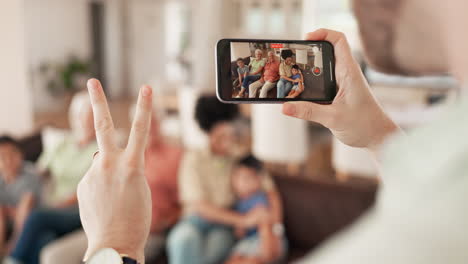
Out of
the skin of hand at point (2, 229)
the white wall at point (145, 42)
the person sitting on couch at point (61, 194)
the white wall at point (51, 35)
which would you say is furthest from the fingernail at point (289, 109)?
the white wall at point (145, 42)

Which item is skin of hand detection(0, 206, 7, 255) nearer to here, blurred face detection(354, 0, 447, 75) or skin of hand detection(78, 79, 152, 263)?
skin of hand detection(78, 79, 152, 263)

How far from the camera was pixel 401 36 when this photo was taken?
1.59 ft

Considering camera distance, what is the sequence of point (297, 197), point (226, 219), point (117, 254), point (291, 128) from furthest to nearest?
point (291, 128) → point (297, 197) → point (226, 219) → point (117, 254)

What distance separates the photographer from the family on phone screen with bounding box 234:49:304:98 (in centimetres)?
58

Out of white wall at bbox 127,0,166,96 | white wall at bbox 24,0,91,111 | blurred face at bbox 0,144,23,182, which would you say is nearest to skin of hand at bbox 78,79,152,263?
blurred face at bbox 0,144,23,182

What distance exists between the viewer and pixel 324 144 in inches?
158

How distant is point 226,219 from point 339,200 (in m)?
0.51

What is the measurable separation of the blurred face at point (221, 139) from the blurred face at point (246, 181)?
0.13 metres

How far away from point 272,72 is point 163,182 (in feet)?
5.71

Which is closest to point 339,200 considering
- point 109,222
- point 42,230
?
point 42,230

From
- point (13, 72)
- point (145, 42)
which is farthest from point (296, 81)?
point (145, 42)

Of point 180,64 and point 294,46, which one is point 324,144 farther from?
point 180,64

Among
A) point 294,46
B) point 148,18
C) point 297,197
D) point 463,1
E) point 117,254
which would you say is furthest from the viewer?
point 148,18

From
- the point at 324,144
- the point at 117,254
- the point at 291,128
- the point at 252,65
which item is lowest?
the point at 324,144
